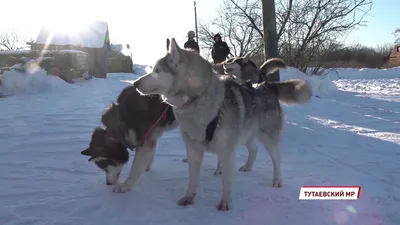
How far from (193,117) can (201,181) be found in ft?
3.96

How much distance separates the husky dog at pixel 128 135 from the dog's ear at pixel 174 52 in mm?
1003

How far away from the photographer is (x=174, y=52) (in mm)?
2756

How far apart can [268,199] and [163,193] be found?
1.14 meters

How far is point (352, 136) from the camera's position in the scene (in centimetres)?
571

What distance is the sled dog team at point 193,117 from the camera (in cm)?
288

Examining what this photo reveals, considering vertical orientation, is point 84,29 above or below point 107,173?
above

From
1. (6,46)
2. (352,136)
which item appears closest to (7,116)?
(352,136)

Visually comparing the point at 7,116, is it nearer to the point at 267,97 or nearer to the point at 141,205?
the point at 141,205

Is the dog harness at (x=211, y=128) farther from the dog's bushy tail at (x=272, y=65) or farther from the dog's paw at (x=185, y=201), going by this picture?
the dog's bushy tail at (x=272, y=65)

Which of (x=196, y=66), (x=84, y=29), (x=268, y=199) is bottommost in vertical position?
(x=268, y=199)

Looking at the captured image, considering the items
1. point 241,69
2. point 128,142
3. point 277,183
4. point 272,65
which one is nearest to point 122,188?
point 128,142

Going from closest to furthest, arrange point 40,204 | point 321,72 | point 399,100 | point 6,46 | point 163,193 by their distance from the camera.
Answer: point 40,204 → point 163,193 → point 399,100 → point 321,72 → point 6,46

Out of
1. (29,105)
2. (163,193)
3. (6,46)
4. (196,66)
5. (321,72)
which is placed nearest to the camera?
(196,66)

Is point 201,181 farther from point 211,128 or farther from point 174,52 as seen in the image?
point 174,52
